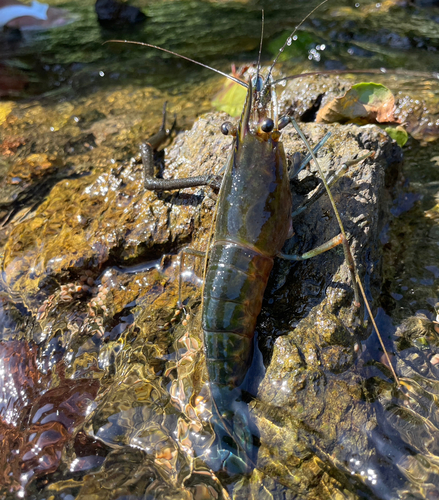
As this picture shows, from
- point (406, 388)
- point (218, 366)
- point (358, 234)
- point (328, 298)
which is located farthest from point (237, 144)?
point (406, 388)

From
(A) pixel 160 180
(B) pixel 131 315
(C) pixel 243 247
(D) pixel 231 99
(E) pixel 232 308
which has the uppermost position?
(D) pixel 231 99

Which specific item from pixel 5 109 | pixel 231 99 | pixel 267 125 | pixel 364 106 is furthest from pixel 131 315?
pixel 5 109

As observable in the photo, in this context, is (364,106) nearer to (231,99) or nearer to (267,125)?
(231,99)

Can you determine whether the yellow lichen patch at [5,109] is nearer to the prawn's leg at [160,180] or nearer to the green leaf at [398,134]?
the prawn's leg at [160,180]

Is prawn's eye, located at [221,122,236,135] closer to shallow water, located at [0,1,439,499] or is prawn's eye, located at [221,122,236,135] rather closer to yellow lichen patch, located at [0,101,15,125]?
shallow water, located at [0,1,439,499]

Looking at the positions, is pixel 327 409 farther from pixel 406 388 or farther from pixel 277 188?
pixel 277 188

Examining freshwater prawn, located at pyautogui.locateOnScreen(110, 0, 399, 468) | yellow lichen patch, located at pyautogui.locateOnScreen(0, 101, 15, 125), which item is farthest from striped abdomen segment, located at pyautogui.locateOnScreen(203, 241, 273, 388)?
yellow lichen patch, located at pyautogui.locateOnScreen(0, 101, 15, 125)

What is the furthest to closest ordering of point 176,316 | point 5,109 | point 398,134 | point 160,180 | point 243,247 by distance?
point 5,109, point 398,134, point 160,180, point 176,316, point 243,247
